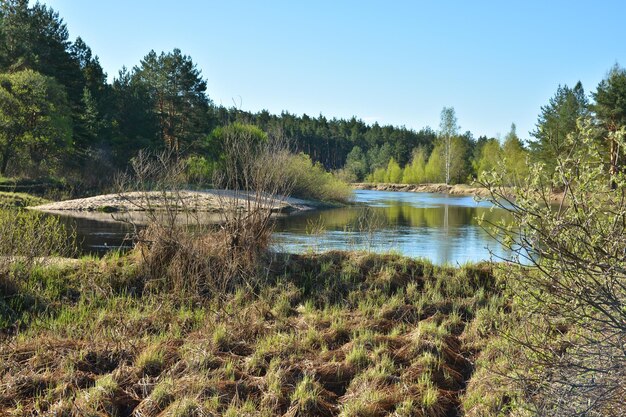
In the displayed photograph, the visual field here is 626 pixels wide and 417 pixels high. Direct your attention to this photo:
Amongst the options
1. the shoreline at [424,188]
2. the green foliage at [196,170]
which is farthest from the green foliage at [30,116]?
the shoreline at [424,188]

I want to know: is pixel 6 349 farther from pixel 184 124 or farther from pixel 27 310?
pixel 184 124

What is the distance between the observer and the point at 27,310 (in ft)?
24.2

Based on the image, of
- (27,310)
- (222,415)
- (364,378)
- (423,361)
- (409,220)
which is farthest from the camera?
(409,220)

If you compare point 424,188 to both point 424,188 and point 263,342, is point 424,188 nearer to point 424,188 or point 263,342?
point 424,188

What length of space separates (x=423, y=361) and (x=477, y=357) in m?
0.78

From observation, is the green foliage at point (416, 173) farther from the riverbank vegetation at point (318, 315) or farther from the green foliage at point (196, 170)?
the riverbank vegetation at point (318, 315)

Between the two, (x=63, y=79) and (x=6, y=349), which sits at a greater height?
(x=63, y=79)

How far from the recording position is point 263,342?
6.58 metres

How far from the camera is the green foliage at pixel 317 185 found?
44922mm

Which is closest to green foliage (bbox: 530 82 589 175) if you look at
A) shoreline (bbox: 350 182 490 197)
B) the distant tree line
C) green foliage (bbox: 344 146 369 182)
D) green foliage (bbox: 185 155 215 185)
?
the distant tree line

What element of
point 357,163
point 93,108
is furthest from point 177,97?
point 357,163

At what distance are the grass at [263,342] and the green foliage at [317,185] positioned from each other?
3510 centimetres

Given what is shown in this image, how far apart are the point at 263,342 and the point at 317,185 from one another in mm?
40020

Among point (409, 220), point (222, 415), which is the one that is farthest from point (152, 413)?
point (409, 220)
